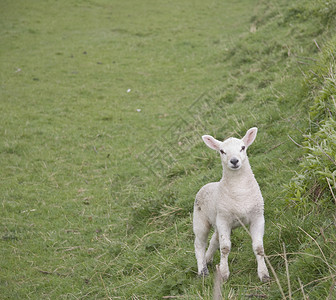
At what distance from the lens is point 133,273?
631cm

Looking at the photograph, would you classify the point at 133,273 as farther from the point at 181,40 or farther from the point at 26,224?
the point at 181,40

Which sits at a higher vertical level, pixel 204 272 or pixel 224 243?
pixel 224 243

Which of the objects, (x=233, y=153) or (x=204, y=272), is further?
(x=204, y=272)

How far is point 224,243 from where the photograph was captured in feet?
14.3

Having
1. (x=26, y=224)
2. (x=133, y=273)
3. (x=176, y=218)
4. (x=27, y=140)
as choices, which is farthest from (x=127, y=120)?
(x=133, y=273)

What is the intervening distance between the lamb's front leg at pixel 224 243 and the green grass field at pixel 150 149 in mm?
143

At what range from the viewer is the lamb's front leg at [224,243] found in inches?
171

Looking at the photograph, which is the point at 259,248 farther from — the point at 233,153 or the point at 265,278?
the point at 233,153

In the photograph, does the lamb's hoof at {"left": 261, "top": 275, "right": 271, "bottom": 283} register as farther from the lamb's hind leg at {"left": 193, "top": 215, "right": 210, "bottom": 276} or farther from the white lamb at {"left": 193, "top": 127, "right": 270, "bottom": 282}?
the lamb's hind leg at {"left": 193, "top": 215, "right": 210, "bottom": 276}

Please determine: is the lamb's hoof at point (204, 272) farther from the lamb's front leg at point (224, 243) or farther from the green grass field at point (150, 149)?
the lamb's front leg at point (224, 243)

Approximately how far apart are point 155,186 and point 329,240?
549 centimetres

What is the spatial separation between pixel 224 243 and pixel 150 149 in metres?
7.58

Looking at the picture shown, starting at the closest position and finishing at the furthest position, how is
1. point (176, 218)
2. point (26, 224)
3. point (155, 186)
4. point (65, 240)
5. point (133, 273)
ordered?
point (133, 273), point (176, 218), point (65, 240), point (26, 224), point (155, 186)

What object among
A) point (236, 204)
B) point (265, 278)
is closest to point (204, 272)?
point (265, 278)
